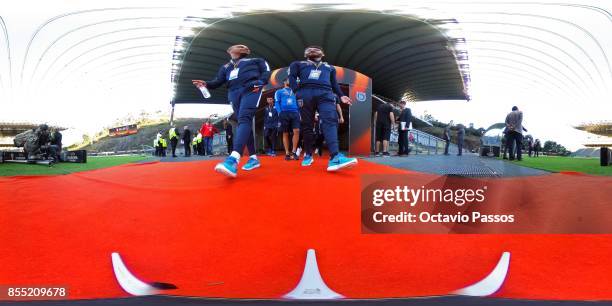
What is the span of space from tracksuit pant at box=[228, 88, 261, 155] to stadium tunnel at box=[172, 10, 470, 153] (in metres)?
0.14

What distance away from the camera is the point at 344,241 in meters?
0.80

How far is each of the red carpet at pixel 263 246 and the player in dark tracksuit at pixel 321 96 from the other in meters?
0.66

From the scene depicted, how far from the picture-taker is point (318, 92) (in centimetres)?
177

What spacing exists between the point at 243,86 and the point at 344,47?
605 mm

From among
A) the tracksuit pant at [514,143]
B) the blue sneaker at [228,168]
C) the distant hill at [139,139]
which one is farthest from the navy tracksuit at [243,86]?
the tracksuit pant at [514,143]

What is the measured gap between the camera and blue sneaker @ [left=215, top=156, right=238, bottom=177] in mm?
1400

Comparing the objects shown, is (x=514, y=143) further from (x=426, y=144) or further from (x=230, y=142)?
(x=230, y=142)

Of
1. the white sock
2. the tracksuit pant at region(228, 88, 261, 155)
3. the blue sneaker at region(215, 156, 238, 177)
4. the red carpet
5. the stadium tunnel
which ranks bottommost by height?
the red carpet

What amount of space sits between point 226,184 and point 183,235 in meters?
0.46

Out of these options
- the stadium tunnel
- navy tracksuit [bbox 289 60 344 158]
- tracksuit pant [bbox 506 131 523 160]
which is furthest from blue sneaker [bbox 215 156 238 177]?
tracksuit pant [bbox 506 131 523 160]

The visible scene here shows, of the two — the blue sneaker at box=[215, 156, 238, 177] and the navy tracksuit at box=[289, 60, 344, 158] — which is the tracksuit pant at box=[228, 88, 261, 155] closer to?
the blue sneaker at box=[215, 156, 238, 177]

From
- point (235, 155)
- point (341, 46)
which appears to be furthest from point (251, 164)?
point (341, 46)

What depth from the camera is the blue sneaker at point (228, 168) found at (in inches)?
55.1

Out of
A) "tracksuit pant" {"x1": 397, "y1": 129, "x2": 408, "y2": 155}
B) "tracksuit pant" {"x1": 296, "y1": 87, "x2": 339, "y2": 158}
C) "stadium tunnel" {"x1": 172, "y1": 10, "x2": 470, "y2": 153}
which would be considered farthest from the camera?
"tracksuit pant" {"x1": 296, "y1": 87, "x2": 339, "y2": 158}
